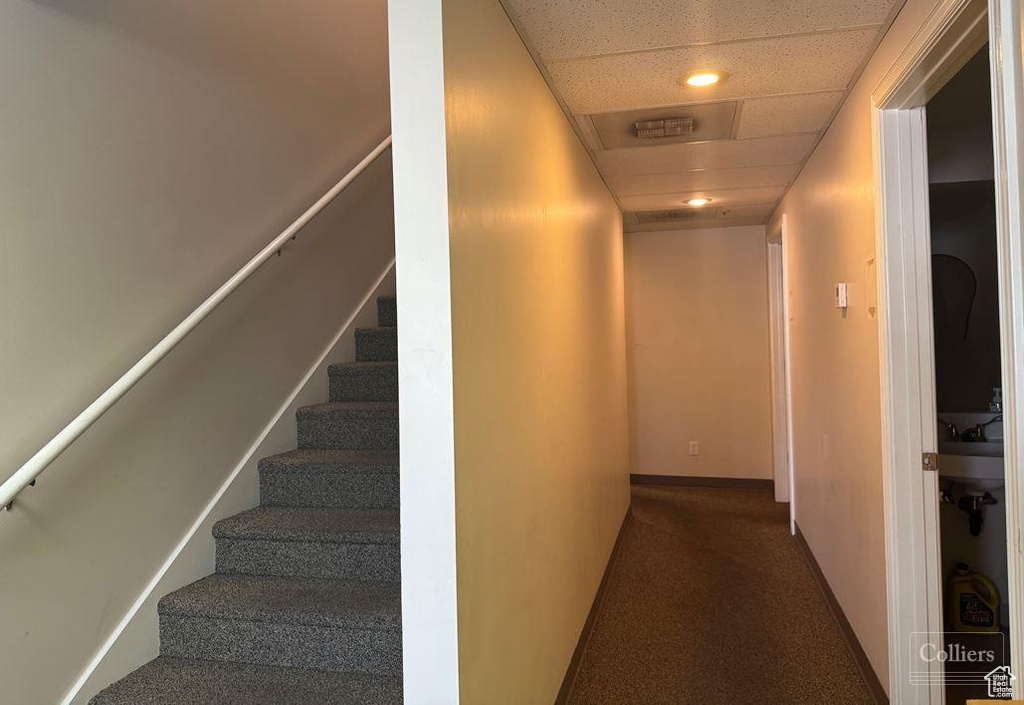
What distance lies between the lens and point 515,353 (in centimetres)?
179

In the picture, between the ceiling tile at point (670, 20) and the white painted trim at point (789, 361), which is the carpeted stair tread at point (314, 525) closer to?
the ceiling tile at point (670, 20)

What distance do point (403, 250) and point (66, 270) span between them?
112cm

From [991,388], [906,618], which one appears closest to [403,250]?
[906,618]

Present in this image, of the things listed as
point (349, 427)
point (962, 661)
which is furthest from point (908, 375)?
point (349, 427)

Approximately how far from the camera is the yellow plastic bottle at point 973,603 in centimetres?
258

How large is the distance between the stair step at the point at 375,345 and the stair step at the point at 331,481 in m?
0.78

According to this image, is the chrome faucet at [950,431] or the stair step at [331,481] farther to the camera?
the chrome faucet at [950,431]

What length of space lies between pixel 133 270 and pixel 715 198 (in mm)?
3619

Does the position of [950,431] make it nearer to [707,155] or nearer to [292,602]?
[707,155]

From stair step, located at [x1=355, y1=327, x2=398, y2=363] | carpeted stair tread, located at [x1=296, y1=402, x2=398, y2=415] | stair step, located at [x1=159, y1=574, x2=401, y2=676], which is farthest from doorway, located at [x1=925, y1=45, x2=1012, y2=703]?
stair step, located at [x1=355, y1=327, x2=398, y2=363]

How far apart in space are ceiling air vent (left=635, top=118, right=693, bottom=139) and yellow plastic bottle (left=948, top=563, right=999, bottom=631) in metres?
2.28

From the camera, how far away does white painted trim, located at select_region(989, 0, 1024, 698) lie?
111cm

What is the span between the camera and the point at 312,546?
222 cm

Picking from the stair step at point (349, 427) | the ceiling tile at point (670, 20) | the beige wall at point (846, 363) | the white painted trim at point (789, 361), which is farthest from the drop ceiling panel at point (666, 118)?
the stair step at point (349, 427)
